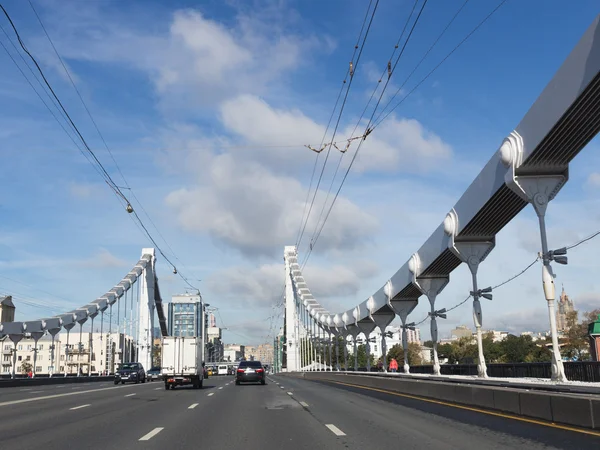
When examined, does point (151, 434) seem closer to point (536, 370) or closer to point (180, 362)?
point (536, 370)

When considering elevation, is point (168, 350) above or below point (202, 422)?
above

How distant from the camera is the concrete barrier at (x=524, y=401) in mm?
11444

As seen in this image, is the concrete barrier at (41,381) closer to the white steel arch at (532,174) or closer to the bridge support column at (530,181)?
the white steel arch at (532,174)

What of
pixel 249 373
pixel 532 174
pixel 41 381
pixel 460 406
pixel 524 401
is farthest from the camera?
pixel 41 381

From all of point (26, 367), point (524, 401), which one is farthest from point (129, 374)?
point (26, 367)

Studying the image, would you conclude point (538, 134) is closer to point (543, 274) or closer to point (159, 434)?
point (543, 274)

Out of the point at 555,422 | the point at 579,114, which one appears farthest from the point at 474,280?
the point at 555,422

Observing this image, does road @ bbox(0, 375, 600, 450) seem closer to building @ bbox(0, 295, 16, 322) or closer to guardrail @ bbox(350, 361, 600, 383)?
guardrail @ bbox(350, 361, 600, 383)

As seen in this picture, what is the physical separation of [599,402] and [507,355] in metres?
124

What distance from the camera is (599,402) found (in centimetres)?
1093

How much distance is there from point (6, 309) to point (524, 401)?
144m

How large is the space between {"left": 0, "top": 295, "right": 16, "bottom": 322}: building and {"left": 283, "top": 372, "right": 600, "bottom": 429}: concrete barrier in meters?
131

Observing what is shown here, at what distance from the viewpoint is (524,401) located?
46.6ft

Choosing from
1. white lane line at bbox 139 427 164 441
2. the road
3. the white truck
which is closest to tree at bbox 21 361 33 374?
the white truck
